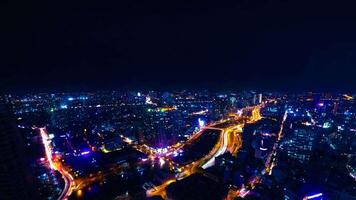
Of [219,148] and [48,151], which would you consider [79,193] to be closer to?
[48,151]

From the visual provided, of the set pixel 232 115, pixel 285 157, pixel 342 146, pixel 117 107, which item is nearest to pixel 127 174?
pixel 285 157

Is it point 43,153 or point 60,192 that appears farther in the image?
point 43,153

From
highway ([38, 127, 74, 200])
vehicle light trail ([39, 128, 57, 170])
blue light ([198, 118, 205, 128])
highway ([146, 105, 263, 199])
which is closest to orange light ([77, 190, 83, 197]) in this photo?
highway ([38, 127, 74, 200])

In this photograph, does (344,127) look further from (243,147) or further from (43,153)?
(43,153)

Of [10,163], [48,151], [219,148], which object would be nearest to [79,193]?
[10,163]

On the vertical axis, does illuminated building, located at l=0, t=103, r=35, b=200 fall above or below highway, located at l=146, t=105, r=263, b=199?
above

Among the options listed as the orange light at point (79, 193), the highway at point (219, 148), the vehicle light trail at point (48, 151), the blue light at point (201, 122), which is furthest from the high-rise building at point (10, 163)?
the blue light at point (201, 122)

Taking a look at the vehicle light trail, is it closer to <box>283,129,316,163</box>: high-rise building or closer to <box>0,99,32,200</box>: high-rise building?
<box>0,99,32,200</box>: high-rise building

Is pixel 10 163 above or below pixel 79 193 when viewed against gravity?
above
